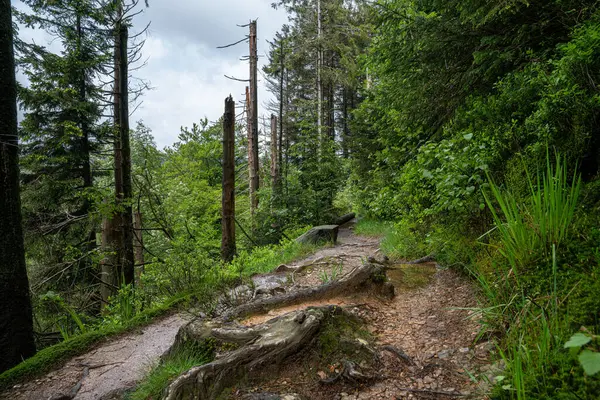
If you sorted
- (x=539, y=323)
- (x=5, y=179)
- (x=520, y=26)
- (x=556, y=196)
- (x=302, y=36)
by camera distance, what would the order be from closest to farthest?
(x=539, y=323)
(x=556, y=196)
(x=520, y=26)
(x=5, y=179)
(x=302, y=36)

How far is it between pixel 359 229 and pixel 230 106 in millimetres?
7061

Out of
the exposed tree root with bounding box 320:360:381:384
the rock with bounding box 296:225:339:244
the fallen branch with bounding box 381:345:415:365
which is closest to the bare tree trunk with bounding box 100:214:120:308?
the rock with bounding box 296:225:339:244

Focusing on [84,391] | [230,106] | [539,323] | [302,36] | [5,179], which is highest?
[302,36]

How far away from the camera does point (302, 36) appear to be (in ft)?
59.6

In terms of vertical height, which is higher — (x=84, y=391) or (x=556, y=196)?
(x=556, y=196)

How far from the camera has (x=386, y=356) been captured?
7.58 ft

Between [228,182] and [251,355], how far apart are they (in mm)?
6509

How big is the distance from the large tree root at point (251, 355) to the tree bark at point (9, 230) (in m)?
3.18

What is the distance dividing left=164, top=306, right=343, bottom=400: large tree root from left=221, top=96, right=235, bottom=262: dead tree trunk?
6.08m

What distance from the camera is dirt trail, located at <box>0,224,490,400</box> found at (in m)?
1.98

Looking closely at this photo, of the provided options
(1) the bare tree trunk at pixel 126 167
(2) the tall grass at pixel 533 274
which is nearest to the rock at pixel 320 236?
(1) the bare tree trunk at pixel 126 167

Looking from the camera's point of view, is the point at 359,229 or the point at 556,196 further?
the point at 359,229

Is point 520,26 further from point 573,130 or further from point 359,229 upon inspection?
point 359,229

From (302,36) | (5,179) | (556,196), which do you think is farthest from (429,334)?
(302,36)
